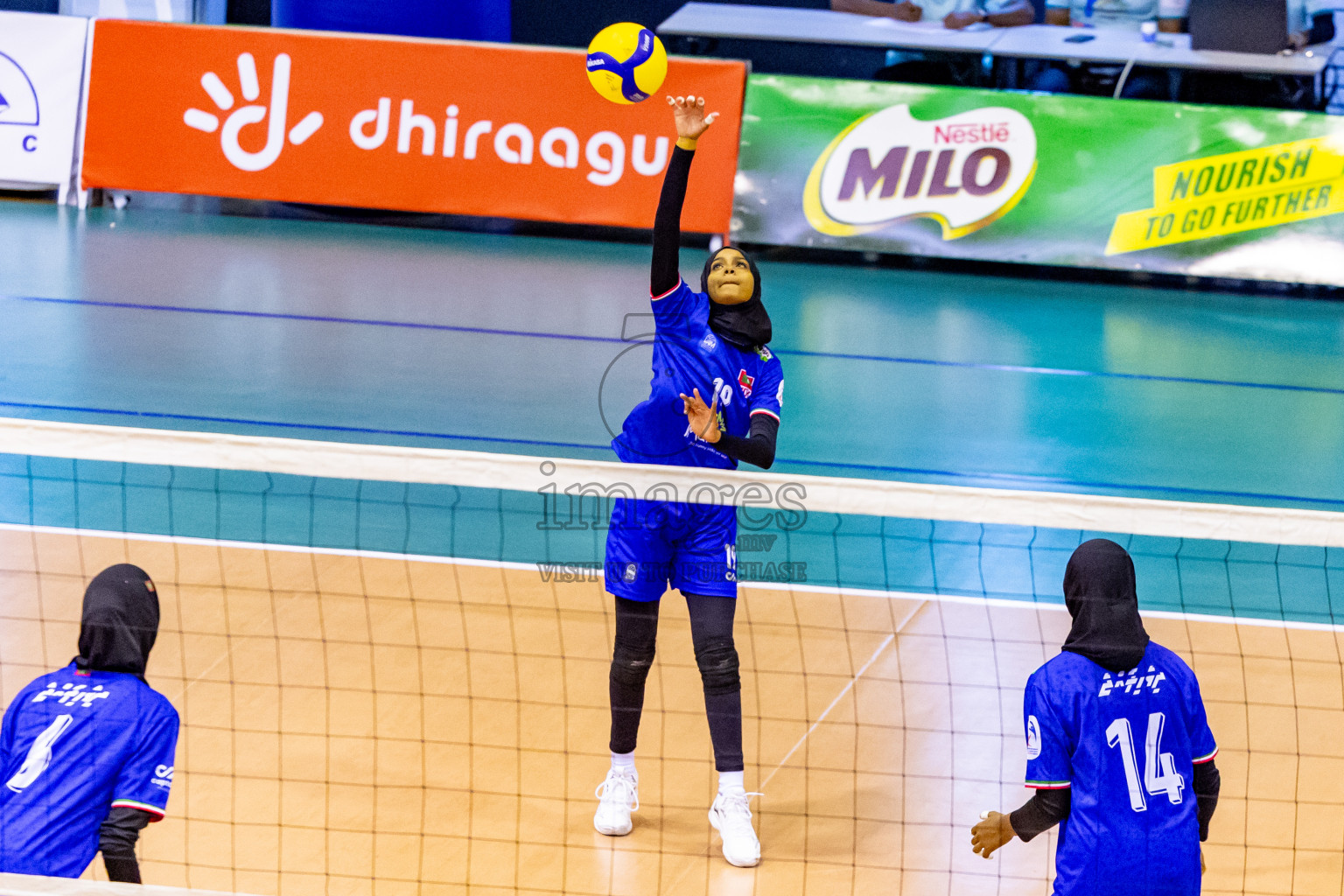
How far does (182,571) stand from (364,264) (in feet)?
25.3

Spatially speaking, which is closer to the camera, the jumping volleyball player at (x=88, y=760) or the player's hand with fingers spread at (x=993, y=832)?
the jumping volleyball player at (x=88, y=760)

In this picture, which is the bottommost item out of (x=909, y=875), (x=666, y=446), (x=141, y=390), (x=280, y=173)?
(x=909, y=875)

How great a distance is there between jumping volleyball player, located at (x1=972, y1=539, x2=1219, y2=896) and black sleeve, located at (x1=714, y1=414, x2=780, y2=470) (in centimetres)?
143

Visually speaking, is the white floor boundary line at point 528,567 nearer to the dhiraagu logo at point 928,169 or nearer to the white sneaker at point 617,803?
the white sneaker at point 617,803

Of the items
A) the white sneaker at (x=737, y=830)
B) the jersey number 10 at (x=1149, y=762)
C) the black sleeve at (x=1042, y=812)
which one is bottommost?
the white sneaker at (x=737, y=830)

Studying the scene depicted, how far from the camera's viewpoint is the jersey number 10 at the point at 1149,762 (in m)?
3.47

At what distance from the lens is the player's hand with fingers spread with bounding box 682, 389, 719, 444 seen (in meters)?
4.58

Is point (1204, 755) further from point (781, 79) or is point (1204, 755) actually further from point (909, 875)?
point (781, 79)

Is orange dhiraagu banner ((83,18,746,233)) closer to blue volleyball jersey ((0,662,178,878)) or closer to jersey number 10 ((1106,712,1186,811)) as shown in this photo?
blue volleyball jersey ((0,662,178,878))

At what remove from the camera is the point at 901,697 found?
6.19 meters

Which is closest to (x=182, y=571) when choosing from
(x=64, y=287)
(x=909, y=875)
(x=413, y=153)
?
(x=909, y=875)

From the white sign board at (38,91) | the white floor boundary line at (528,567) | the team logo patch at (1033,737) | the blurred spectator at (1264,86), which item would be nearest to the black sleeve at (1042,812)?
the team logo patch at (1033,737)

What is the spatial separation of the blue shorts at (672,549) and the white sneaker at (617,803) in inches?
26.9

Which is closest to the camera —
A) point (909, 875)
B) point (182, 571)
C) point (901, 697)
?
point (909, 875)
